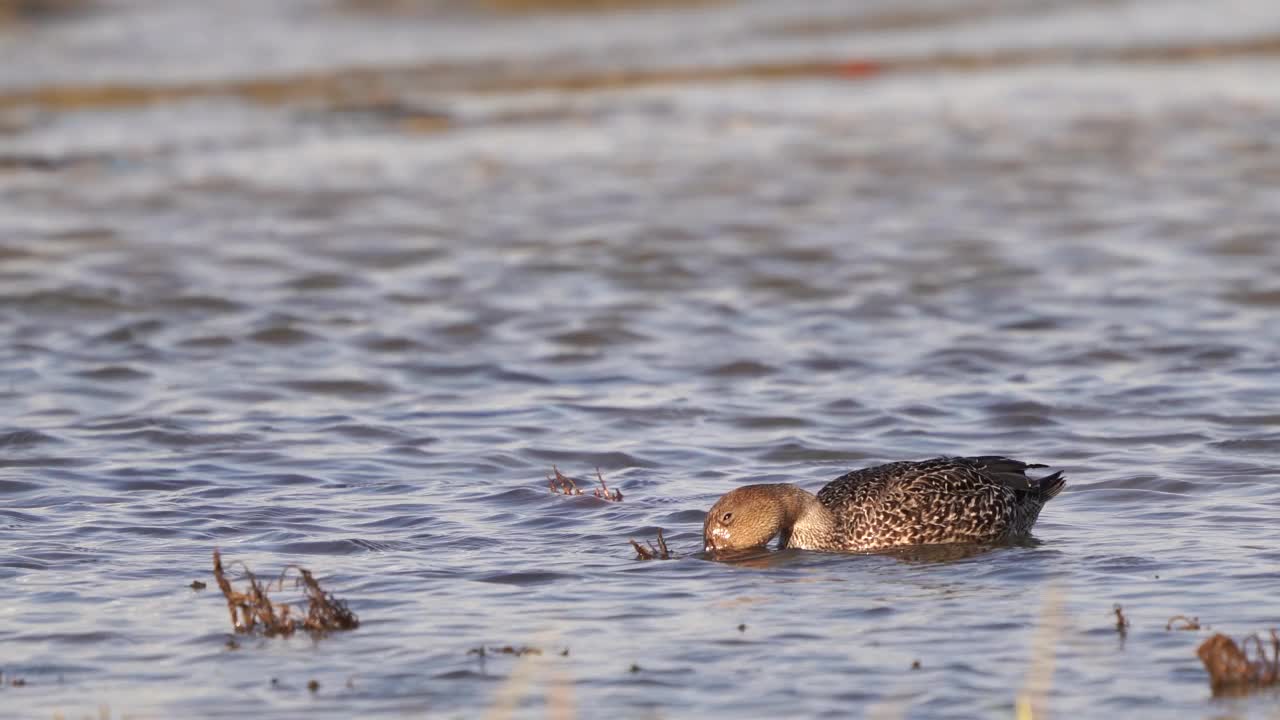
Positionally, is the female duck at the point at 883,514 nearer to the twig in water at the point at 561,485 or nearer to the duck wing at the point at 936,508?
the duck wing at the point at 936,508

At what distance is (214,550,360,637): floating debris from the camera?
7.44 m

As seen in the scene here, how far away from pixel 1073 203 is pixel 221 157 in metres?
9.22

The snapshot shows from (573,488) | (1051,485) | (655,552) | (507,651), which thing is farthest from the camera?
(573,488)

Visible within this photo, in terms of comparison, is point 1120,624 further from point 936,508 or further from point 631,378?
point 631,378

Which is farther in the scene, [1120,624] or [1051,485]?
[1051,485]

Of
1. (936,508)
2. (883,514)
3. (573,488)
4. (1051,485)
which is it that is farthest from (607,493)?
(1051,485)

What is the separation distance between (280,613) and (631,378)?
570cm

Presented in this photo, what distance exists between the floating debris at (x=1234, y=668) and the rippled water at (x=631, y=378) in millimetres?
166

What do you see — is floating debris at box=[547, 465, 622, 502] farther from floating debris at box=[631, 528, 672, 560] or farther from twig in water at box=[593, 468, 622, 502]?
floating debris at box=[631, 528, 672, 560]

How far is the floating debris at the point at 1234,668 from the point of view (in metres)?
6.60

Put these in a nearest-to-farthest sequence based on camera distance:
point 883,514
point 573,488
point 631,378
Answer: point 883,514 < point 573,488 < point 631,378

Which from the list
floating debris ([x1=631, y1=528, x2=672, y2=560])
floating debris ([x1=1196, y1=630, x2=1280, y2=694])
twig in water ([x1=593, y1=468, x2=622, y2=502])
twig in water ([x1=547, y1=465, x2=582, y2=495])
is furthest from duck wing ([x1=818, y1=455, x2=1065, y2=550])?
floating debris ([x1=1196, y1=630, x2=1280, y2=694])

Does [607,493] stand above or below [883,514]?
above

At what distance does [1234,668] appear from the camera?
662cm
